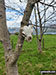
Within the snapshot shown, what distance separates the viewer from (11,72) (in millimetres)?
1173

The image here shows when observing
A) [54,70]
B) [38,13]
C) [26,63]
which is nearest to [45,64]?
[54,70]

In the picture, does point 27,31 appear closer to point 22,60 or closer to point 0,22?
point 0,22

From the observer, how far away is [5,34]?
1147 mm

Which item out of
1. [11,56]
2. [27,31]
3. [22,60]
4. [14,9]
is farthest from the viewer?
[14,9]

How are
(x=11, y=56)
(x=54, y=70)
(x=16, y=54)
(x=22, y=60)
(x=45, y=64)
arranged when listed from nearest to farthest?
(x=16, y=54) → (x=11, y=56) → (x=54, y=70) → (x=45, y=64) → (x=22, y=60)

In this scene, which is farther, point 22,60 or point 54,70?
point 22,60

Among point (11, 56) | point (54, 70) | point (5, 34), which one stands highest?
point (5, 34)

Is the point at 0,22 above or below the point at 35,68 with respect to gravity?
above

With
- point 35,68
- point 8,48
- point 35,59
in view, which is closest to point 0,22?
point 8,48

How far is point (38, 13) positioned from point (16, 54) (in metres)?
3.02

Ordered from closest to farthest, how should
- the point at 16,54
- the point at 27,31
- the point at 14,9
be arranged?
the point at 27,31, the point at 16,54, the point at 14,9

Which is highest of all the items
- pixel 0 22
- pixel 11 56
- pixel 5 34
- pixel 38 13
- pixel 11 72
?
pixel 38 13

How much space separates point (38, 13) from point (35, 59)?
175 centimetres

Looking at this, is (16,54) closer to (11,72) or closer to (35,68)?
(11,72)
